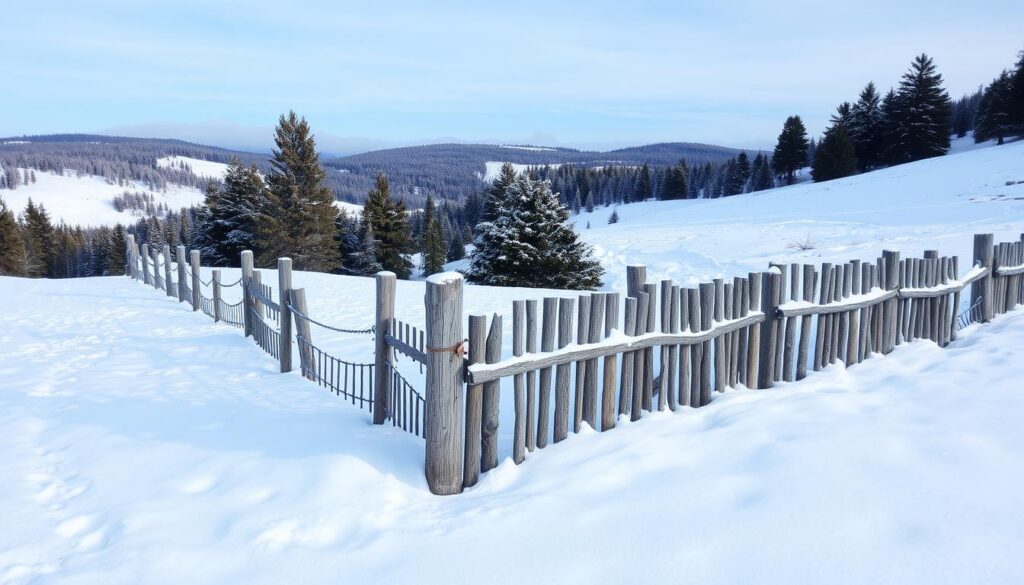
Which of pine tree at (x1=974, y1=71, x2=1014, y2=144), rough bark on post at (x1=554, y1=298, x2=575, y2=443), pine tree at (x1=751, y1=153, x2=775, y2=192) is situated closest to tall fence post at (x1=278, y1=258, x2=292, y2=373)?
rough bark on post at (x1=554, y1=298, x2=575, y2=443)

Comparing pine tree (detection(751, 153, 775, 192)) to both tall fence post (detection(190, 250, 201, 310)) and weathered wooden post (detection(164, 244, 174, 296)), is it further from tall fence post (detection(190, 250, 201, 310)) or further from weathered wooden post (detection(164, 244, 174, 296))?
tall fence post (detection(190, 250, 201, 310))

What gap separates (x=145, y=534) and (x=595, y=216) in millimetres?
79358

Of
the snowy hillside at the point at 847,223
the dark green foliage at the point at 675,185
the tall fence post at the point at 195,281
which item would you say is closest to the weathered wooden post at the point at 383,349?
the tall fence post at the point at 195,281

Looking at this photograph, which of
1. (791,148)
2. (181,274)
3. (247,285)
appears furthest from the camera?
(791,148)

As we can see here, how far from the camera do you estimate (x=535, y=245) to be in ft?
71.7

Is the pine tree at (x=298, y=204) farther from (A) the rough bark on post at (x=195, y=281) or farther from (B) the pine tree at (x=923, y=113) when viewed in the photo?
(B) the pine tree at (x=923, y=113)

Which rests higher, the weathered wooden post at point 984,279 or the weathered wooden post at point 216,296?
the weathered wooden post at point 984,279

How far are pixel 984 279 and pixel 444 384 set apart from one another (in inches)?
291

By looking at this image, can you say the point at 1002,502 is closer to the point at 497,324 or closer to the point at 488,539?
the point at 488,539

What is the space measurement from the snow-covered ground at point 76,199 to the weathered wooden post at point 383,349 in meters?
171

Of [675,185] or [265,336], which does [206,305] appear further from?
[675,185]

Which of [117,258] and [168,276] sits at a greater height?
[168,276]

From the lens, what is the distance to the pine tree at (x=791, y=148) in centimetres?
5441

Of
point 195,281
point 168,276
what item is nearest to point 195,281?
point 195,281
